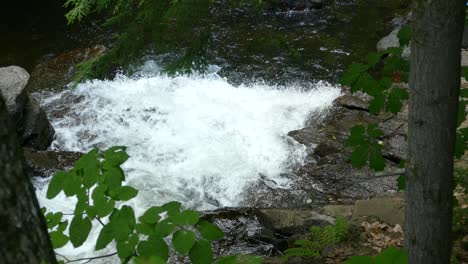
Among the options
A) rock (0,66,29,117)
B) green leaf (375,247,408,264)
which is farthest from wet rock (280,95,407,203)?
green leaf (375,247,408,264)

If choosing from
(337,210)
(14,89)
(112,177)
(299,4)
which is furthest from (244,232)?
(299,4)

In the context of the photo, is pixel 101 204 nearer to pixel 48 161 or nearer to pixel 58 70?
pixel 48 161

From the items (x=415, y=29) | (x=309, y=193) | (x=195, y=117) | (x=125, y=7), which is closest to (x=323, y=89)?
(x=195, y=117)

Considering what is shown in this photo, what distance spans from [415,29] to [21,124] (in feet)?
21.5

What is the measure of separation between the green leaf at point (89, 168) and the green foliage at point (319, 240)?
2567 mm

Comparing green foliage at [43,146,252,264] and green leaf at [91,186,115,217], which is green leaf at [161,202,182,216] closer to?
green foliage at [43,146,252,264]

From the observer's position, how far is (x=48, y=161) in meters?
7.05

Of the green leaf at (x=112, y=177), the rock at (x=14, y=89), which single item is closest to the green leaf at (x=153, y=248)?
the green leaf at (x=112, y=177)

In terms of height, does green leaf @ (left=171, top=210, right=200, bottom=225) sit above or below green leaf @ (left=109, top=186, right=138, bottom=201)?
below

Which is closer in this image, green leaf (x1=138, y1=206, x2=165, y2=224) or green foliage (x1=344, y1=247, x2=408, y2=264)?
green foliage (x1=344, y1=247, x2=408, y2=264)

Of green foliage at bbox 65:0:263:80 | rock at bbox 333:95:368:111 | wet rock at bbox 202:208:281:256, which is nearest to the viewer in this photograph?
green foliage at bbox 65:0:263:80

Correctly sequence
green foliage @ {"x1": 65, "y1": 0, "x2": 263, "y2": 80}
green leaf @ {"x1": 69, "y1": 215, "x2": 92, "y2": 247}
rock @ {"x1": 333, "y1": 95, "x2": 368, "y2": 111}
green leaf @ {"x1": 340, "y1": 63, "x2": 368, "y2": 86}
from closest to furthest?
green leaf @ {"x1": 69, "y1": 215, "x2": 92, "y2": 247} → green leaf @ {"x1": 340, "y1": 63, "x2": 368, "y2": 86} → green foliage @ {"x1": 65, "y1": 0, "x2": 263, "y2": 80} → rock @ {"x1": 333, "y1": 95, "x2": 368, "y2": 111}

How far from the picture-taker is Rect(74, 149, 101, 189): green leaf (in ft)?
7.18

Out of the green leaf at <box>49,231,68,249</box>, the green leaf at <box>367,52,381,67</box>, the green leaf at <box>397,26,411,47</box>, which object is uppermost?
the green leaf at <box>397,26,411,47</box>
